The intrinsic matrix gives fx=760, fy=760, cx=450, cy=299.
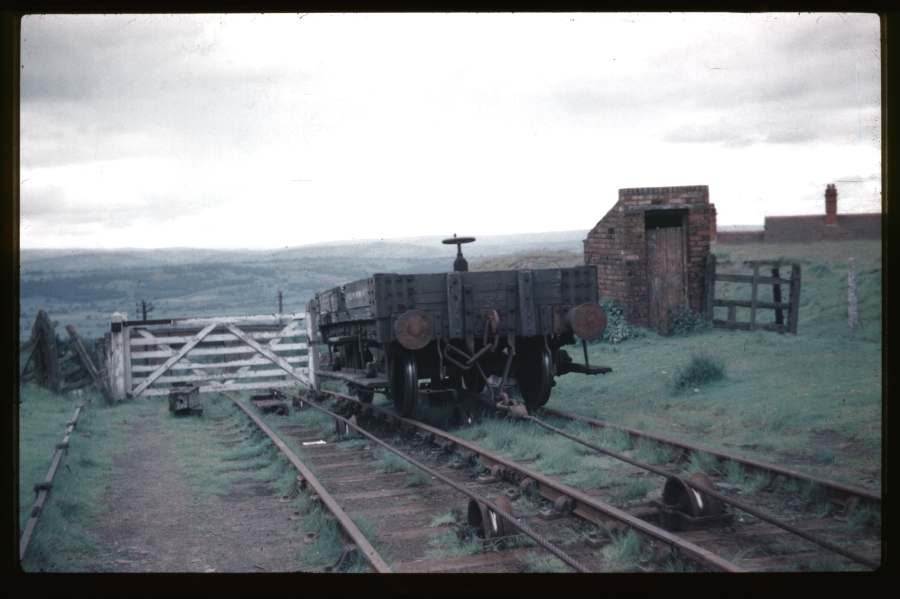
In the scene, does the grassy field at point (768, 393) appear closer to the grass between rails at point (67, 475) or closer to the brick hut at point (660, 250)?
the brick hut at point (660, 250)

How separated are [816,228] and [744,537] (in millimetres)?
33403

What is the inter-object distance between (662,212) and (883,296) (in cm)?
1269

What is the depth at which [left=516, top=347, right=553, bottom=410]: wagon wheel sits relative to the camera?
9.94 m

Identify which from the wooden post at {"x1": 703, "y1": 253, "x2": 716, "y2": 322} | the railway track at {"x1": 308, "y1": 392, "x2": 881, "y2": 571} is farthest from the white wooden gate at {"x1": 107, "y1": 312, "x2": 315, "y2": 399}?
the railway track at {"x1": 308, "y1": 392, "x2": 881, "y2": 571}

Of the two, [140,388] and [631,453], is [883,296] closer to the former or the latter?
[631,453]

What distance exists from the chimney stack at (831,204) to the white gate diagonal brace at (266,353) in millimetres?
21892

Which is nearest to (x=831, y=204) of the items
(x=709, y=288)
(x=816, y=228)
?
(x=816, y=228)

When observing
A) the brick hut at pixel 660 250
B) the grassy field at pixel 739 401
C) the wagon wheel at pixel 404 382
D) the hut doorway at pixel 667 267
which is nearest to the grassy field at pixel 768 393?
the grassy field at pixel 739 401

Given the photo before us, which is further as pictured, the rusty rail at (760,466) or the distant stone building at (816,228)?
the distant stone building at (816,228)

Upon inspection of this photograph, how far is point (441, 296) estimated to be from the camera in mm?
9406

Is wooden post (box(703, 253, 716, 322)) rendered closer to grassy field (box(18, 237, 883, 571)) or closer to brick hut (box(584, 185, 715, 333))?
brick hut (box(584, 185, 715, 333))

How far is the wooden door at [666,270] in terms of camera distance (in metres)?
17.3
